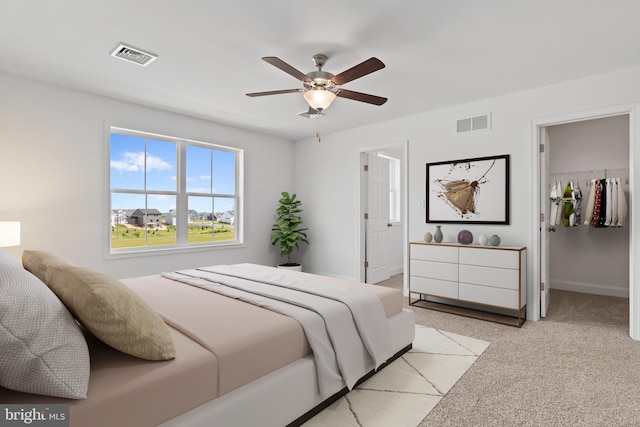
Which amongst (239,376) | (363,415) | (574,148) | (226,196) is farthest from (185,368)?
(574,148)

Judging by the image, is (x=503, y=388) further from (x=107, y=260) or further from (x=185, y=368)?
(x=107, y=260)

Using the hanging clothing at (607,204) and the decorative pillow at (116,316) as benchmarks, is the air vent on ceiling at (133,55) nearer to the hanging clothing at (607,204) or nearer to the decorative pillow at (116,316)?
the decorative pillow at (116,316)

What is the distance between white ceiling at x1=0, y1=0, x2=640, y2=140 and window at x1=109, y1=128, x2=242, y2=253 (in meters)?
0.82

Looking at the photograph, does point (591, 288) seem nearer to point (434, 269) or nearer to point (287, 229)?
point (434, 269)

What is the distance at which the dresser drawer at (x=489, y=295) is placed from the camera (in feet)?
11.4

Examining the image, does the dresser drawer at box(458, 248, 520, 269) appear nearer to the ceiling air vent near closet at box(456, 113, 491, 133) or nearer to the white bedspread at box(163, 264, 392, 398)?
the ceiling air vent near closet at box(456, 113, 491, 133)

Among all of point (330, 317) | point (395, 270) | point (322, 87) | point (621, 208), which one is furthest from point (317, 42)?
point (395, 270)

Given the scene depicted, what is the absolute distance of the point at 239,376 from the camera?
1.55 metres

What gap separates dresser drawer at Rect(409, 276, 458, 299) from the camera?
387cm

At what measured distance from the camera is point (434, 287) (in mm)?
4027

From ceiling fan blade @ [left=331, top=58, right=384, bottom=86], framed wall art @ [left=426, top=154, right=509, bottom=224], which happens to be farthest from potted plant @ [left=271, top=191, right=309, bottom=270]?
ceiling fan blade @ [left=331, top=58, right=384, bottom=86]

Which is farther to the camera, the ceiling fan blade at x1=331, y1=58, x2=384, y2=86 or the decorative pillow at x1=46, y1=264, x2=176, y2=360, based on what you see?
the ceiling fan blade at x1=331, y1=58, x2=384, y2=86

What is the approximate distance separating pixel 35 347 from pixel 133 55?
2.59 metres

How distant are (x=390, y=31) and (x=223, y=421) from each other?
2.65 metres
